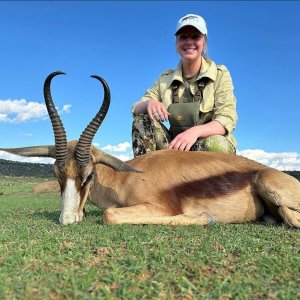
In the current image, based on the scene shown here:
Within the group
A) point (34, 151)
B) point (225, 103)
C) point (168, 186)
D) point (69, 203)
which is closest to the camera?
point (69, 203)

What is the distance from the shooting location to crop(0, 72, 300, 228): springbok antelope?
5668 millimetres

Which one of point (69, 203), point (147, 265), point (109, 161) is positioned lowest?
point (147, 265)

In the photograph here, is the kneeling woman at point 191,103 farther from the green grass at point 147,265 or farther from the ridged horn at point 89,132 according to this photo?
the green grass at point 147,265

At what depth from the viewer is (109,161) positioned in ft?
20.8

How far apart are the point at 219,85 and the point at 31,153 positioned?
12.0ft

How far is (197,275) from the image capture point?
10.3 ft

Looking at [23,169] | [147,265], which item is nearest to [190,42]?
[147,265]

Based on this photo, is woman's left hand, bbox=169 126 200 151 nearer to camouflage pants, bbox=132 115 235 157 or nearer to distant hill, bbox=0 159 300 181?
camouflage pants, bbox=132 115 235 157

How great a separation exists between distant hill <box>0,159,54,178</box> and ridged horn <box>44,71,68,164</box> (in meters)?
25.6

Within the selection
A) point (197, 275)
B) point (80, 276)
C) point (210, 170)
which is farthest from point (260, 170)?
point (80, 276)

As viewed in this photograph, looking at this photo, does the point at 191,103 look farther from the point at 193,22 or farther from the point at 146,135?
the point at 193,22

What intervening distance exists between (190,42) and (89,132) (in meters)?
2.98

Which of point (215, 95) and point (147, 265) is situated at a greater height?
point (215, 95)

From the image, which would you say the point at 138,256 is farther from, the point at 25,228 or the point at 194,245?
the point at 25,228
